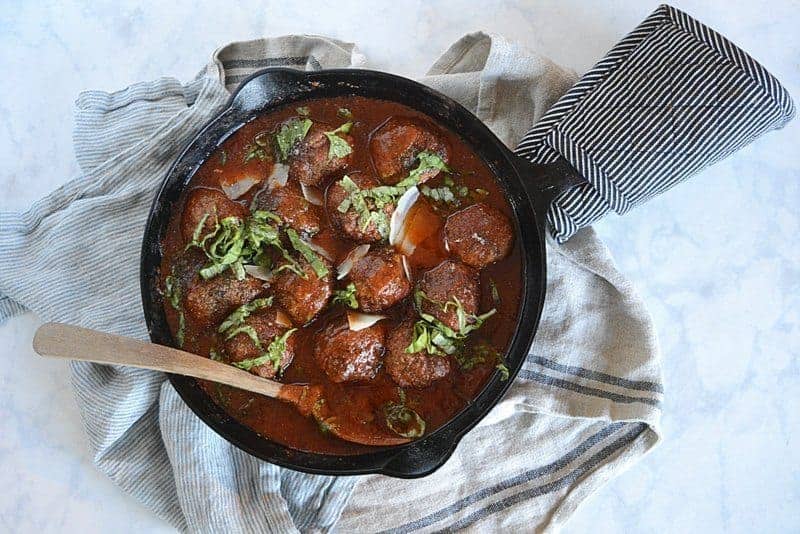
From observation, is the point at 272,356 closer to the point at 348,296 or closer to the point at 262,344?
the point at 262,344

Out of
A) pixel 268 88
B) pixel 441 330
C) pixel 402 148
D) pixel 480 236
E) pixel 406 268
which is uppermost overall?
pixel 268 88

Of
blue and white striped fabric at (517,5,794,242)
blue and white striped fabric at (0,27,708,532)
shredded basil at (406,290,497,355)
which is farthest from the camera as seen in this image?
blue and white striped fabric at (0,27,708,532)

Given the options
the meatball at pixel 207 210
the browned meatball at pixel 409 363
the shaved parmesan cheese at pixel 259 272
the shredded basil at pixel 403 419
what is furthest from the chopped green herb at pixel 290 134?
the shredded basil at pixel 403 419

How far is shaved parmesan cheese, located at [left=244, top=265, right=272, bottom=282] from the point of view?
2.58 metres

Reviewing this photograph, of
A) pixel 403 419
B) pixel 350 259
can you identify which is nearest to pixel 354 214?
pixel 350 259

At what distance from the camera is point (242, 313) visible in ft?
8.36

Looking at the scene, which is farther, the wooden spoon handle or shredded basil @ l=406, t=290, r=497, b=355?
shredded basil @ l=406, t=290, r=497, b=355

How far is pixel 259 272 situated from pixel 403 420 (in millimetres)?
684

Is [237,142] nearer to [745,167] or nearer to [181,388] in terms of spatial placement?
[181,388]

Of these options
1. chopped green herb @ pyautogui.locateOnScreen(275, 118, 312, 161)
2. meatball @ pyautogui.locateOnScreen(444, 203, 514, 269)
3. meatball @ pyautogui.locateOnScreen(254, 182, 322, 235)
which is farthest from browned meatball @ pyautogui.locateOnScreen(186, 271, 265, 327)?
meatball @ pyautogui.locateOnScreen(444, 203, 514, 269)

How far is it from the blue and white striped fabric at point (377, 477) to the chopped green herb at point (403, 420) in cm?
43

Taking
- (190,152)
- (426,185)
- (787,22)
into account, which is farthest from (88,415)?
(787,22)

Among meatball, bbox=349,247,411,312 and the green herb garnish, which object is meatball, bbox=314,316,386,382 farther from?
the green herb garnish

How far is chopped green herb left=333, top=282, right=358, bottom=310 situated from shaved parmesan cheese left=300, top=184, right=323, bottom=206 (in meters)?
0.31
